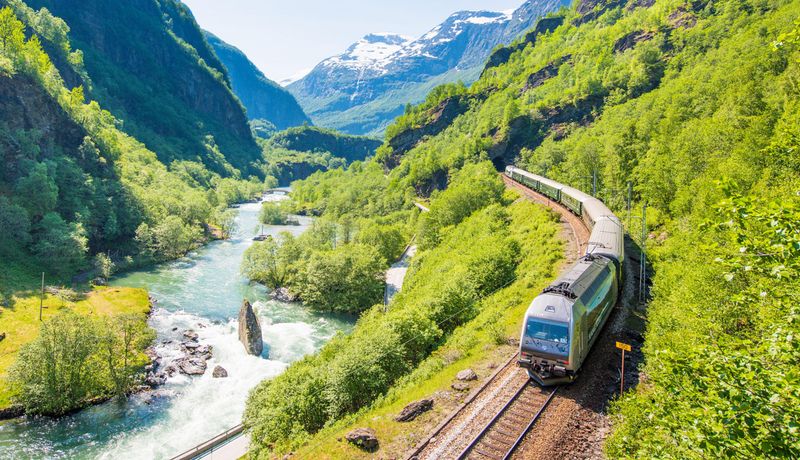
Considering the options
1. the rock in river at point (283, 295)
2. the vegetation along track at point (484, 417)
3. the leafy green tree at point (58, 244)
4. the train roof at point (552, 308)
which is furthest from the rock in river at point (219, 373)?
the leafy green tree at point (58, 244)

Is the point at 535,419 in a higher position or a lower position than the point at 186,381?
higher

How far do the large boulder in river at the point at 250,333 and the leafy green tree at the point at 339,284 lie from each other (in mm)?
12745

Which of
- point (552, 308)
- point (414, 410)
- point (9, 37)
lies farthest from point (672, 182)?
point (9, 37)

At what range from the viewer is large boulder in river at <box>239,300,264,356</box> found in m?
44.8

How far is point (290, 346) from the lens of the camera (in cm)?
4747

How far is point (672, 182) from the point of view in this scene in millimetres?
45531

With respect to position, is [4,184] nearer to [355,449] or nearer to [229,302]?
[229,302]

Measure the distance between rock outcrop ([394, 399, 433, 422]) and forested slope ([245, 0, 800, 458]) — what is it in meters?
4.23

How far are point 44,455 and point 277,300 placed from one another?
34.2 meters

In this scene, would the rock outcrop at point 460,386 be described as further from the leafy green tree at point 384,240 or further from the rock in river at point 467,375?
the leafy green tree at point 384,240

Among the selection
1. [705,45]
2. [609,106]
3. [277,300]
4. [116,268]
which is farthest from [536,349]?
[705,45]

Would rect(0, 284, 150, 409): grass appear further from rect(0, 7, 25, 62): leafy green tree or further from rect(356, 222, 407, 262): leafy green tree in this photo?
rect(0, 7, 25, 62): leafy green tree

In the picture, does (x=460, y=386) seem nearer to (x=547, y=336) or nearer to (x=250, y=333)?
(x=547, y=336)

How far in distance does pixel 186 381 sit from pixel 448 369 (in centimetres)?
2872
